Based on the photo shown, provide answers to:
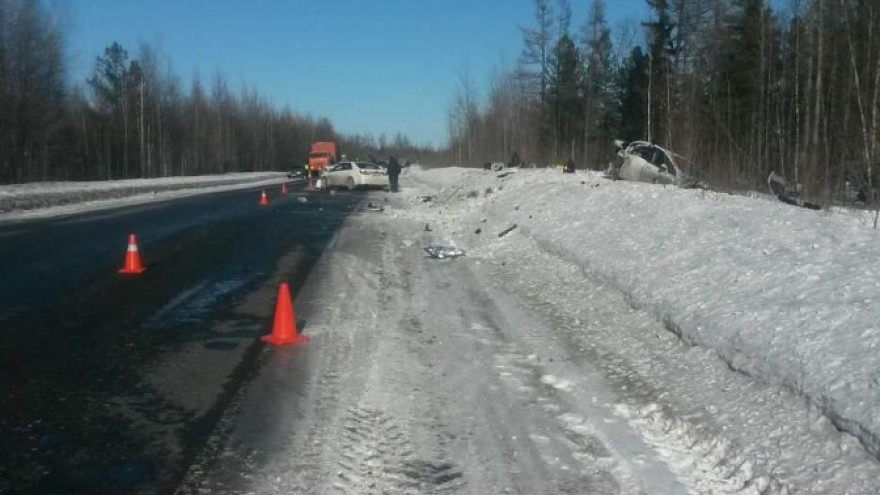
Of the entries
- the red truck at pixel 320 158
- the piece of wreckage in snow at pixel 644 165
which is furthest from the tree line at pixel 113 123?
the piece of wreckage in snow at pixel 644 165

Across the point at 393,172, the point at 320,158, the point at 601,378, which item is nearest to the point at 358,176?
the point at 393,172

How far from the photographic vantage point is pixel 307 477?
16.2ft

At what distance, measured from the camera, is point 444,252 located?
16.2 metres

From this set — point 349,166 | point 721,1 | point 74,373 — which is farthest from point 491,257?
point 721,1

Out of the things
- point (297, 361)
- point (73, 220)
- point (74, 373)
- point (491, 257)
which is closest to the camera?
point (74, 373)

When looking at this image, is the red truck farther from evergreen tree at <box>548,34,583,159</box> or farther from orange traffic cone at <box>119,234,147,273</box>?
orange traffic cone at <box>119,234,147,273</box>

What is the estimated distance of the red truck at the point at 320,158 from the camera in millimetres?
73312

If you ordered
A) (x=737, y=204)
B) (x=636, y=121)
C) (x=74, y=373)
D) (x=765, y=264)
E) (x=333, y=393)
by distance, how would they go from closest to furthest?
(x=333, y=393)
(x=74, y=373)
(x=765, y=264)
(x=737, y=204)
(x=636, y=121)

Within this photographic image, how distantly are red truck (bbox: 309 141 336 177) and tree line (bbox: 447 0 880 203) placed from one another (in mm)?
13406

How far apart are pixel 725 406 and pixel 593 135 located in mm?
55914

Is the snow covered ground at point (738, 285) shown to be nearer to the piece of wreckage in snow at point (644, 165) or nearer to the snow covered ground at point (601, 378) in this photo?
the snow covered ground at point (601, 378)

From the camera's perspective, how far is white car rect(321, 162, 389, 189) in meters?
47.4

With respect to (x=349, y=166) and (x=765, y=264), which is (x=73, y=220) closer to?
(x=765, y=264)

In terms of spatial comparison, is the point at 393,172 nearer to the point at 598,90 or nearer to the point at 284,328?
the point at 598,90
